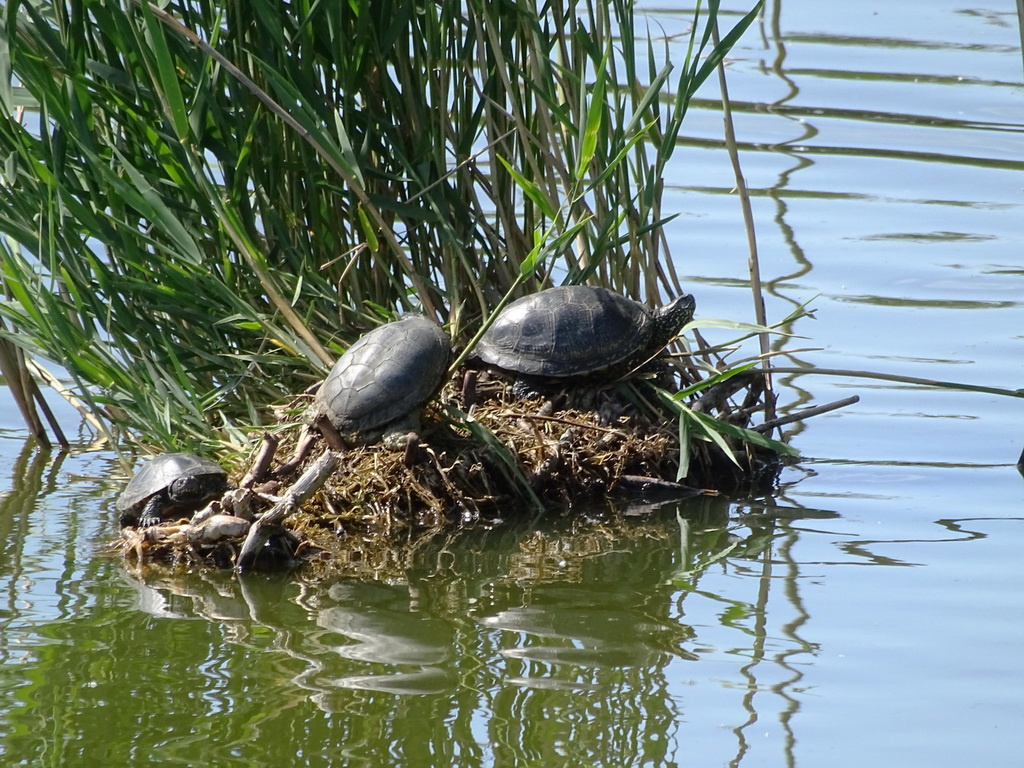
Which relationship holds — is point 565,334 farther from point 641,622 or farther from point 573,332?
point 641,622

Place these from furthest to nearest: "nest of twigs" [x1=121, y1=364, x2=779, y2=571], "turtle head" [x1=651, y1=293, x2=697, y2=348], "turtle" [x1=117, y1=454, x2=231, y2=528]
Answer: "turtle head" [x1=651, y1=293, x2=697, y2=348]
"turtle" [x1=117, y1=454, x2=231, y2=528]
"nest of twigs" [x1=121, y1=364, x2=779, y2=571]

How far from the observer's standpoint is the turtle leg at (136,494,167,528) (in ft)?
14.4

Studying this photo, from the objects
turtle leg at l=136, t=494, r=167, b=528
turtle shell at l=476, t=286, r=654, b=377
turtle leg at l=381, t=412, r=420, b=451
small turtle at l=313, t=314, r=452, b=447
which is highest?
turtle shell at l=476, t=286, r=654, b=377

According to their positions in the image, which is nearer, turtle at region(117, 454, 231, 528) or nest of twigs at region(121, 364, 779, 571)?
nest of twigs at region(121, 364, 779, 571)

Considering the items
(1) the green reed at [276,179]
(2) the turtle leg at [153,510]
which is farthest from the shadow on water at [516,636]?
(1) the green reed at [276,179]

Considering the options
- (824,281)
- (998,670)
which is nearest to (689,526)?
(998,670)

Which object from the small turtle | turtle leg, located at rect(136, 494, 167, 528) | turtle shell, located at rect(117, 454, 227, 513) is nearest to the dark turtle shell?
the small turtle

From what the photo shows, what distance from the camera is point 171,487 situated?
4.34 m

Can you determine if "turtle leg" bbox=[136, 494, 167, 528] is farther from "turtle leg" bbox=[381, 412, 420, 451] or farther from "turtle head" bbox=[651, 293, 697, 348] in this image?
"turtle head" bbox=[651, 293, 697, 348]

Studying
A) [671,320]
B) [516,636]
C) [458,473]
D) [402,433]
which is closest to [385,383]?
[402,433]

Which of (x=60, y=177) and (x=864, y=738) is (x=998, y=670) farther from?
(x=60, y=177)

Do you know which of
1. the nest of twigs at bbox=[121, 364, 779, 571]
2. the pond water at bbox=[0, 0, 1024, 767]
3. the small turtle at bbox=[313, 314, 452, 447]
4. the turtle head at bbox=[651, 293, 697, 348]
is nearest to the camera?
the pond water at bbox=[0, 0, 1024, 767]

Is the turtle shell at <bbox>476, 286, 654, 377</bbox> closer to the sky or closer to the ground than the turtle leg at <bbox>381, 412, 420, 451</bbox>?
closer to the sky

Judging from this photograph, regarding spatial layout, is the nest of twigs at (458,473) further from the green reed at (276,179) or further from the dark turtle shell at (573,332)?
the green reed at (276,179)
